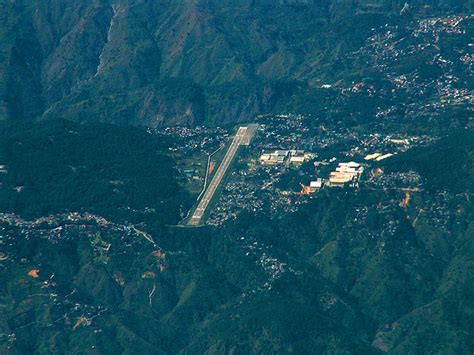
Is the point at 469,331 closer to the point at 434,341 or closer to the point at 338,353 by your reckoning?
the point at 434,341

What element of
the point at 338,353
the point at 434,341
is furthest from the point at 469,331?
the point at 338,353
